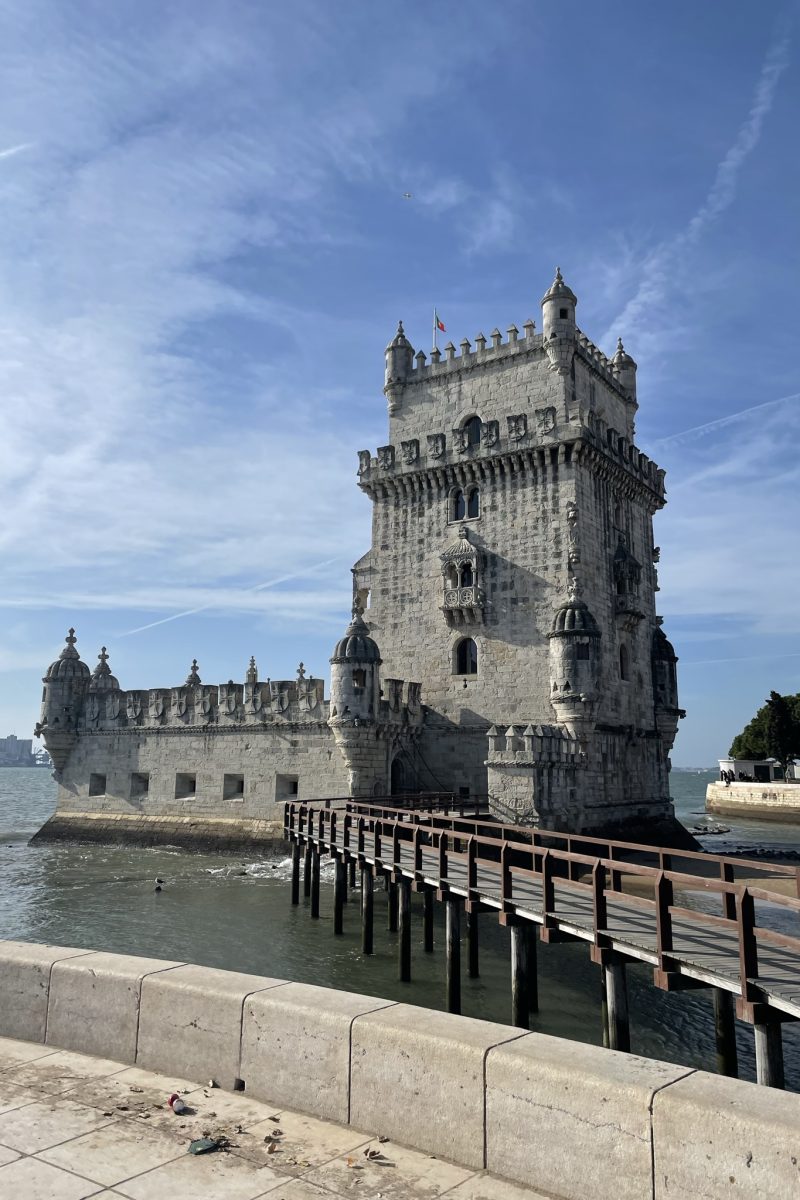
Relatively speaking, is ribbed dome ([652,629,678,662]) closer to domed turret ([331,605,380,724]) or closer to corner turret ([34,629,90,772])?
domed turret ([331,605,380,724])

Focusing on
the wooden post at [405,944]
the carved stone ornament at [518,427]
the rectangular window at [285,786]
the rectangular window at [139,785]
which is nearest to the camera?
the wooden post at [405,944]

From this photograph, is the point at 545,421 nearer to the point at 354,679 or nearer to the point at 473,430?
the point at 473,430

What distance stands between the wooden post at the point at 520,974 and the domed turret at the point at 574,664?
52.4 ft

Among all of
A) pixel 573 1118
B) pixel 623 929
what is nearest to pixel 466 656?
pixel 623 929

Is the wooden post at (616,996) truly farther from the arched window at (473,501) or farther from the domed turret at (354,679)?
the arched window at (473,501)

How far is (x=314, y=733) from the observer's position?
3262 cm

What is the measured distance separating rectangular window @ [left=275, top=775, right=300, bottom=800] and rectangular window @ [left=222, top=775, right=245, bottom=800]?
7.01 ft

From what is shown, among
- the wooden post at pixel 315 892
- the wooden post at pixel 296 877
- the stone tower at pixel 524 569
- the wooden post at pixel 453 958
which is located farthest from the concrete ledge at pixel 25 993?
the stone tower at pixel 524 569

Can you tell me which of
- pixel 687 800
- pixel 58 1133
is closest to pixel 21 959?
pixel 58 1133

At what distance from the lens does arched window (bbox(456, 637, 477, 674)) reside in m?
33.1

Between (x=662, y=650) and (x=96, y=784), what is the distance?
1034 inches

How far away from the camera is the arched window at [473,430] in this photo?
34375 mm

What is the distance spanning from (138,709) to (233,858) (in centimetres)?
928

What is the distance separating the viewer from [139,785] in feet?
124
